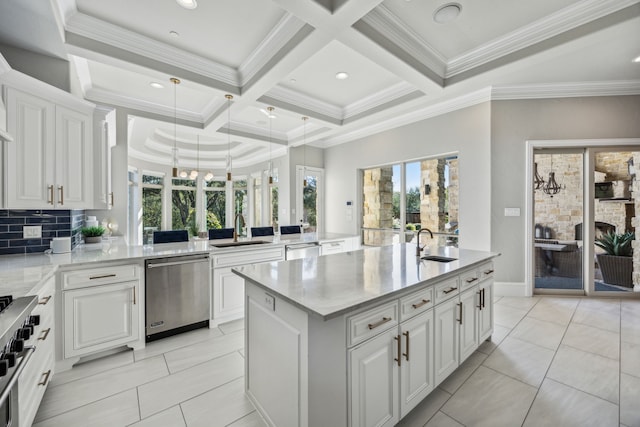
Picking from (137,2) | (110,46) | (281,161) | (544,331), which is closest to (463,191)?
(544,331)

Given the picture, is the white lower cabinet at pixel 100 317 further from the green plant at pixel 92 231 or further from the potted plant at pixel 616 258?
the potted plant at pixel 616 258

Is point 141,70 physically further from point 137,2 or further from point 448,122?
point 448,122

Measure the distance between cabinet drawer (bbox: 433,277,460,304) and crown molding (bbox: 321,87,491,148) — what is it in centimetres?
320

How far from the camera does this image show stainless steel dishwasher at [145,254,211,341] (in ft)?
8.52

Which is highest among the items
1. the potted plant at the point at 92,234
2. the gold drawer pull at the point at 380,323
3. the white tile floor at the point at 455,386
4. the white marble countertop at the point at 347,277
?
the potted plant at the point at 92,234

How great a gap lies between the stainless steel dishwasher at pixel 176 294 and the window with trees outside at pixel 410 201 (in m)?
3.66

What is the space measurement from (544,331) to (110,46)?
205 inches

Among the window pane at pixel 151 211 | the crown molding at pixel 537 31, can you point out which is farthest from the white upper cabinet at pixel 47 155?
the window pane at pixel 151 211

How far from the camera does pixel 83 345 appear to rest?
2221 millimetres

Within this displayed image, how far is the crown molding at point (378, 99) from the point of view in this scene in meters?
3.73

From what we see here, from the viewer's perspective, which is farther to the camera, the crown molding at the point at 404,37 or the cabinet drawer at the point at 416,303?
the crown molding at the point at 404,37

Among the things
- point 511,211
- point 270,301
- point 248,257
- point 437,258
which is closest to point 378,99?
point 511,211

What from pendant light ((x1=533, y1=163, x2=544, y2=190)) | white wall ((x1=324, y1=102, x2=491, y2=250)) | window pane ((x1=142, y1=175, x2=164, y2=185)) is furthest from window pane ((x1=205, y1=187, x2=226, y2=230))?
pendant light ((x1=533, y1=163, x2=544, y2=190))

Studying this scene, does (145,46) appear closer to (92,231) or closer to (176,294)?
(92,231)
